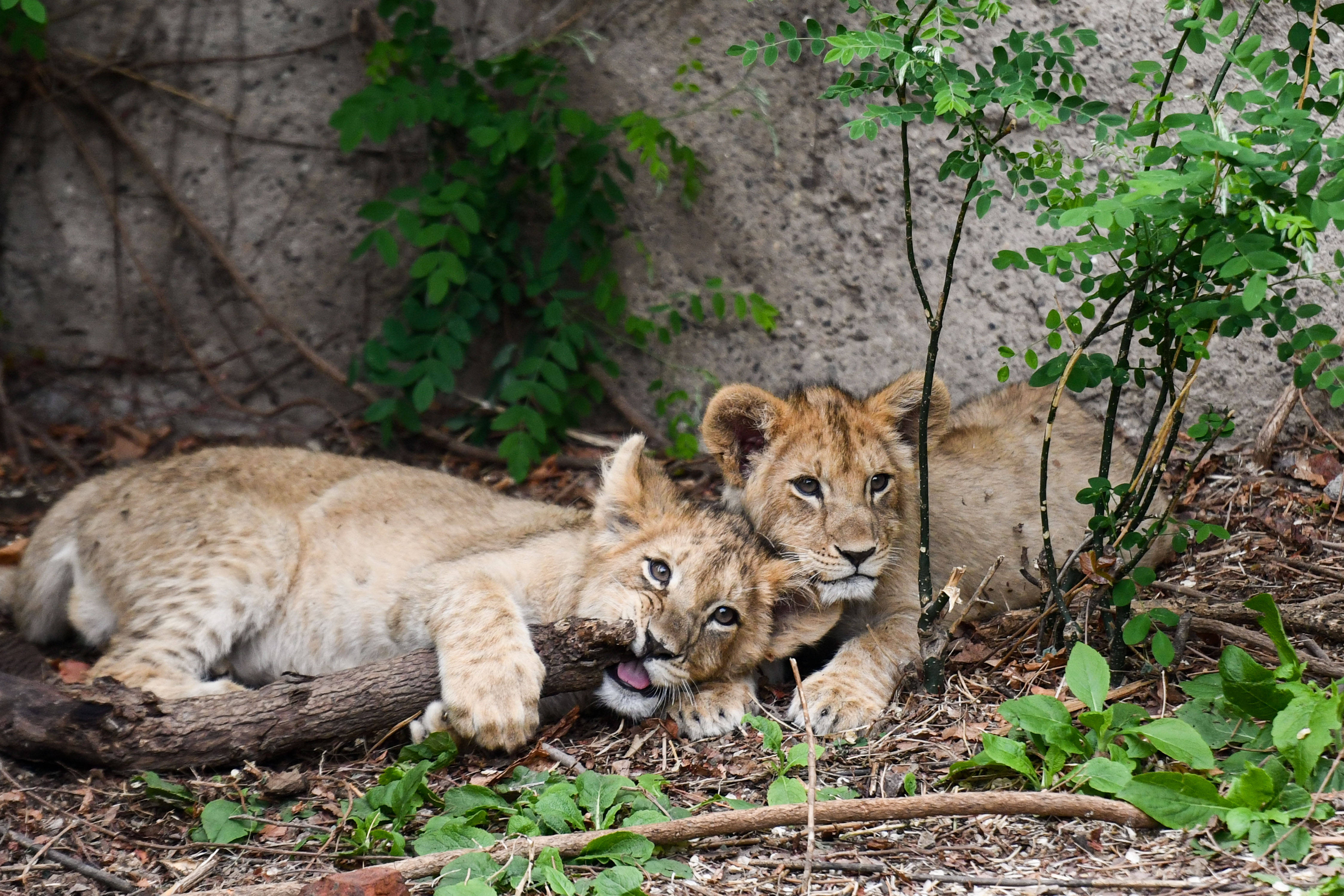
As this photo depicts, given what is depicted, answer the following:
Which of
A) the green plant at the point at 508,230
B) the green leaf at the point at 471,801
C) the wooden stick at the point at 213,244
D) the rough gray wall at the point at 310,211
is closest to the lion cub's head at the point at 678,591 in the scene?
the green leaf at the point at 471,801

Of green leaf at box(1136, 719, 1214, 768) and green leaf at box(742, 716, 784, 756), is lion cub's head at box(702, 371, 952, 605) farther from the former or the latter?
green leaf at box(1136, 719, 1214, 768)

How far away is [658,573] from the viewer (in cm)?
392

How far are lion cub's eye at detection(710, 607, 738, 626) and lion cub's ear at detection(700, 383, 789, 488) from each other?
67 centimetres

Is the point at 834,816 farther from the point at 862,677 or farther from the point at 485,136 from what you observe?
the point at 485,136

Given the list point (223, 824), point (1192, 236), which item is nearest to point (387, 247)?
point (223, 824)

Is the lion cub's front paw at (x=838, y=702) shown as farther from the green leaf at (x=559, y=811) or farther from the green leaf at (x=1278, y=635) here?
the green leaf at (x=1278, y=635)

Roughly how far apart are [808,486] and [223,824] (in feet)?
7.08

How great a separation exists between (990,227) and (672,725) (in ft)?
9.08

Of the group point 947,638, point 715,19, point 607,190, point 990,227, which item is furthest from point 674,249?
point 947,638

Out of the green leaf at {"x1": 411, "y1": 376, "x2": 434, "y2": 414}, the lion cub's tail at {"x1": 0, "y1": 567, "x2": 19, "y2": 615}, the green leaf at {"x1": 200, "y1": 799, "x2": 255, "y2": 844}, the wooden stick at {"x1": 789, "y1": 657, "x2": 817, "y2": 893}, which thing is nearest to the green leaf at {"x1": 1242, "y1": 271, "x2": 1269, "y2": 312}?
the wooden stick at {"x1": 789, "y1": 657, "x2": 817, "y2": 893}

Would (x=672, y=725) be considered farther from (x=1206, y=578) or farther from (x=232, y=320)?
(x=232, y=320)

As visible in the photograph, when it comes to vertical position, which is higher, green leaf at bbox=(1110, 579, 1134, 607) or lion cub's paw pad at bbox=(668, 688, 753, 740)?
green leaf at bbox=(1110, 579, 1134, 607)

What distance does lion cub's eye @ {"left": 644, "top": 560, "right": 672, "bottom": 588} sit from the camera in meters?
3.89

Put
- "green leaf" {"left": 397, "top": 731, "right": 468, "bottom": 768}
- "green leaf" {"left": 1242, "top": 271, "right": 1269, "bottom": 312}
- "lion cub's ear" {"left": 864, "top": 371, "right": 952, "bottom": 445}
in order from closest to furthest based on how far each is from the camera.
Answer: "green leaf" {"left": 1242, "top": 271, "right": 1269, "bottom": 312} → "green leaf" {"left": 397, "top": 731, "right": 468, "bottom": 768} → "lion cub's ear" {"left": 864, "top": 371, "right": 952, "bottom": 445}
